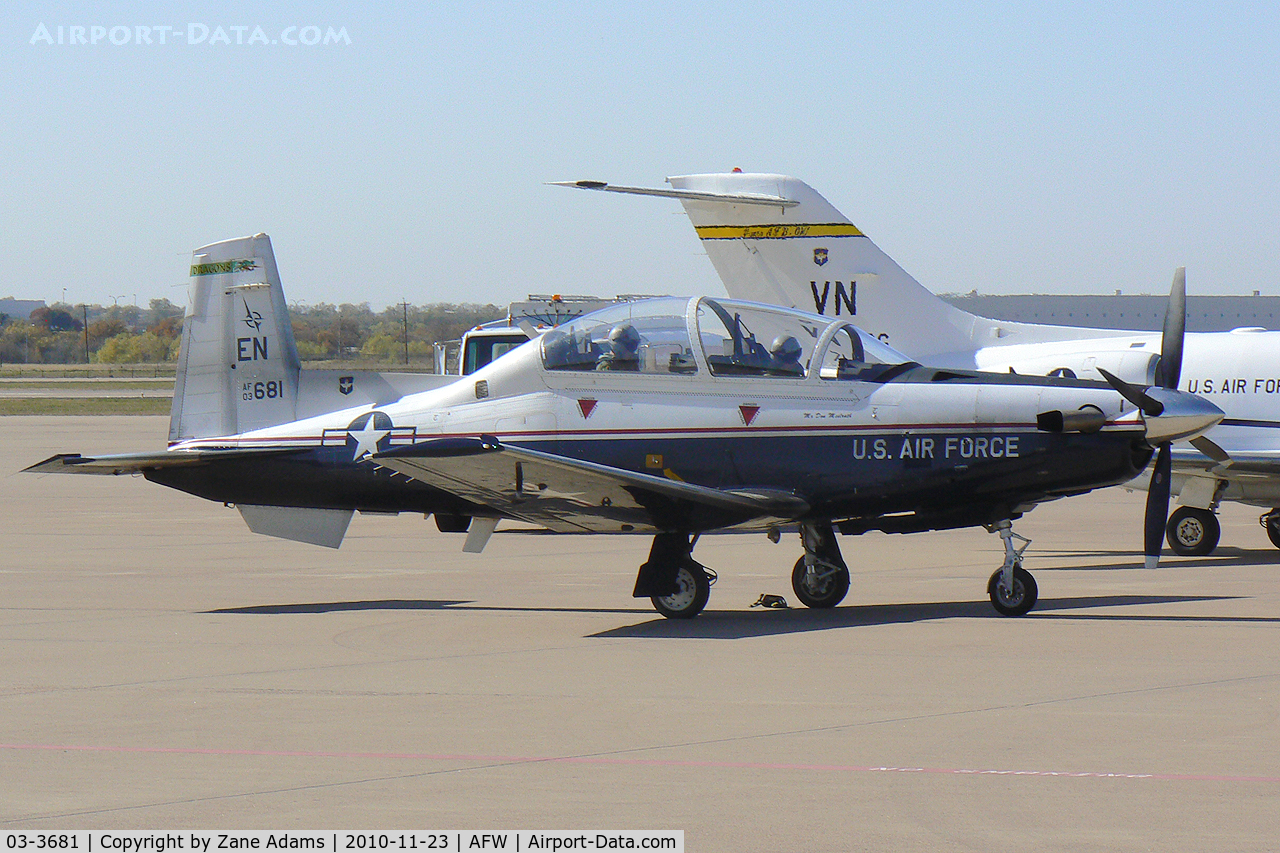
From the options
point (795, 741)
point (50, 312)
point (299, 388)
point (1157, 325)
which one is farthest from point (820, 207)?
point (50, 312)

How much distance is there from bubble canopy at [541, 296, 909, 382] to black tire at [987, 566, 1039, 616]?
1670 mm

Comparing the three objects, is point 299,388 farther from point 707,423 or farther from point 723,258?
point 723,258

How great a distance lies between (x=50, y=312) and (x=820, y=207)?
171708 millimetres

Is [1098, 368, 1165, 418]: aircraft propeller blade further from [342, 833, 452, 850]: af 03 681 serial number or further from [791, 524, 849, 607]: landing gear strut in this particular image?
[342, 833, 452, 850]: af 03 681 serial number

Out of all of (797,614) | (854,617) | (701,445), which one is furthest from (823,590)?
(701,445)

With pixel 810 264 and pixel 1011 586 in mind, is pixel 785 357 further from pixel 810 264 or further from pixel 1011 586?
pixel 810 264

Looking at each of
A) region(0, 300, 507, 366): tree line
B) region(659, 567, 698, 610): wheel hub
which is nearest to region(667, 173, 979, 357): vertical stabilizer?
region(659, 567, 698, 610): wheel hub

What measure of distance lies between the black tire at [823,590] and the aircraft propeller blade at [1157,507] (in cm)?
214

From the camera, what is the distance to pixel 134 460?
10578 mm

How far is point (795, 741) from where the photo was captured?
20.6 feet

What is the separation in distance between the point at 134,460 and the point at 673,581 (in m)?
4.14

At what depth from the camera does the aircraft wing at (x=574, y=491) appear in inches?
351

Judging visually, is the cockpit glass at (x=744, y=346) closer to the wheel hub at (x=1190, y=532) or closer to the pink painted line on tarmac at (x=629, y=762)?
the pink painted line on tarmac at (x=629, y=762)

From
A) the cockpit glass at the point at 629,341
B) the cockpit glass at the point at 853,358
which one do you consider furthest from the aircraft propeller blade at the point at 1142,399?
the cockpit glass at the point at 629,341
